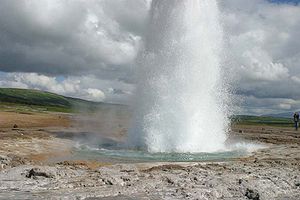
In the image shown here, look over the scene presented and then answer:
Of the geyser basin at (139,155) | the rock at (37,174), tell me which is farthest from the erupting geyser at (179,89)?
the rock at (37,174)

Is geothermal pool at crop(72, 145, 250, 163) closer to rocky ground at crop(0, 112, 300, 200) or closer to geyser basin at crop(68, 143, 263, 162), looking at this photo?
geyser basin at crop(68, 143, 263, 162)

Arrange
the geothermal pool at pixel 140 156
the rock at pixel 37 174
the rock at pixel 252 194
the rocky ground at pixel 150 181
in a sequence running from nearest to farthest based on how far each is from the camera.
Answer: the rock at pixel 252 194
the rocky ground at pixel 150 181
the rock at pixel 37 174
the geothermal pool at pixel 140 156

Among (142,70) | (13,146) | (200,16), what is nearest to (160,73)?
(142,70)

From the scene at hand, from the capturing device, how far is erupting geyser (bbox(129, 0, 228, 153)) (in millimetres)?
21906

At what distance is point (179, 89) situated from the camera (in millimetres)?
22406

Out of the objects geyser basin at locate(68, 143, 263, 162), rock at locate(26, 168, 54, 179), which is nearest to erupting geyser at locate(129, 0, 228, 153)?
geyser basin at locate(68, 143, 263, 162)

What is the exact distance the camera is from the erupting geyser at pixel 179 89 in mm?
21906

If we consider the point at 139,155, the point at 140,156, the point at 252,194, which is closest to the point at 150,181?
the point at 252,194

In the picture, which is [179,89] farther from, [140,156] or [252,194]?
[252,194]

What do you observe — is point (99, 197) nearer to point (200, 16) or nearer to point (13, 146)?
point (13, 146)

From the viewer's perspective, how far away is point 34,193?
10266 millimetres

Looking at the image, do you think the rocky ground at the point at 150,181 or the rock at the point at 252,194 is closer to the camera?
the rock at the point at 252,194

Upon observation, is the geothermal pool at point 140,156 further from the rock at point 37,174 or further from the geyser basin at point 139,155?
the rock at point 37,174

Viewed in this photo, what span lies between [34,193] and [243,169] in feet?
24.1
